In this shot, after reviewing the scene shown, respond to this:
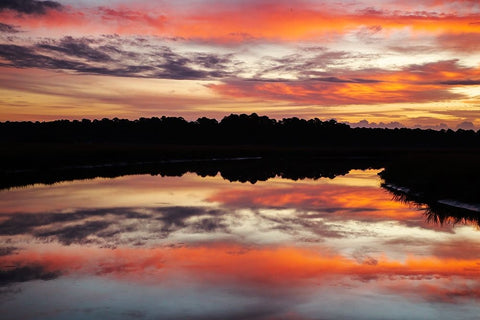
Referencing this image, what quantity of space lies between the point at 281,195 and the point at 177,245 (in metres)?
16.4

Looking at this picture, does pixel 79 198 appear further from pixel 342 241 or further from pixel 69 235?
pixel 342 241

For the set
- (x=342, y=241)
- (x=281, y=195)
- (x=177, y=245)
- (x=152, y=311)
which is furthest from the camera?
(x=281, y=195)

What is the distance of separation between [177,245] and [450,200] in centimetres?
1739

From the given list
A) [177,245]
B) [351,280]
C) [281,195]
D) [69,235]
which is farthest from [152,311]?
[281,195]

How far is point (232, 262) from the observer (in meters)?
13.1

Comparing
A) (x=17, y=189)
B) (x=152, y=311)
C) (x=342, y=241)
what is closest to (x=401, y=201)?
(x=342, y=241)

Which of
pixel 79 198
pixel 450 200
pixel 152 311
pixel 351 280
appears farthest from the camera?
pixel 79 198

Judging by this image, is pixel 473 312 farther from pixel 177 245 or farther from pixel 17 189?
pixel 17 189

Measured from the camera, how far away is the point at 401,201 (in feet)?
93.2

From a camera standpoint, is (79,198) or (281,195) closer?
(79,198)

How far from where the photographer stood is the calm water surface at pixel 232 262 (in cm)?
942

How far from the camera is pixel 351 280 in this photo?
1138cm

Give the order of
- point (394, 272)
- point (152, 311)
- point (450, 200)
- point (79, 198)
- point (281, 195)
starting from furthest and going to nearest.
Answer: point (281, 195) → point (79, 198) → point (450, 200) → point (394, 272) → point (152, 311)

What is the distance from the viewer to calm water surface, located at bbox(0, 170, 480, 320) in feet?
30.9
